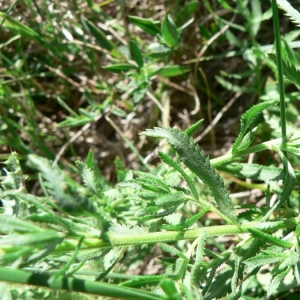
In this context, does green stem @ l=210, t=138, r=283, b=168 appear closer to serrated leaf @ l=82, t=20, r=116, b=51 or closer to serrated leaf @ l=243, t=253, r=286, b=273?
serrated leaf @ l=243, t=253, r=286, b=273

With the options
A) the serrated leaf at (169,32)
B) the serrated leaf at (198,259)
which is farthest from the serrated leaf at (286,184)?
the serrated leaf at (169,32)

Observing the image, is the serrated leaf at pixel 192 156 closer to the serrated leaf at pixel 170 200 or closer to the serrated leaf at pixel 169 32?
the serrated leaf at pixel 170 200

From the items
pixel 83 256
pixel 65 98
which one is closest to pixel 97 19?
pixel 65 98

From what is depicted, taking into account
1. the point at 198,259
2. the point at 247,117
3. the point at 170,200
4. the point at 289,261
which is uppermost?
the point at 247,117

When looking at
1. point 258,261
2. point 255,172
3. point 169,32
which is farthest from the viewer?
point 169,32

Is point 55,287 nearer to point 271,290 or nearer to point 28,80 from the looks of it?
point 271,290

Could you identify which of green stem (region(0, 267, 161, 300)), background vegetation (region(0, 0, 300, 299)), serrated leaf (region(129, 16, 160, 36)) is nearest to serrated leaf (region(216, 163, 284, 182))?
background vegetation (region(0, 0, 300, 299))

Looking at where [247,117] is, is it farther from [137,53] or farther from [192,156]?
[137,53]

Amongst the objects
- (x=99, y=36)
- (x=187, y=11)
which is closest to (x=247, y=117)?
(x=187, y=11)

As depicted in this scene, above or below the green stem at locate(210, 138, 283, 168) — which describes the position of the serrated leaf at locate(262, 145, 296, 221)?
below
